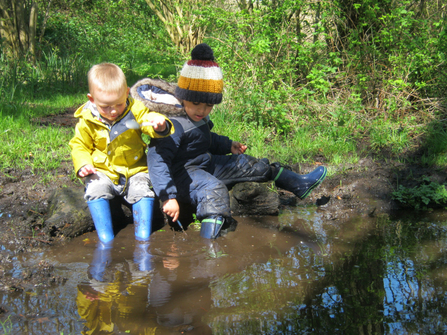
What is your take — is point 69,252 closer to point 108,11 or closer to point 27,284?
point 27,284

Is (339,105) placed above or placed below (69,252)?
above

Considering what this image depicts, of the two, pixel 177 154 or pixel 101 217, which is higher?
pixel 177 154

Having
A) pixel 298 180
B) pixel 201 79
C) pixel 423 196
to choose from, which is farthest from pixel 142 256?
pixel 423 196

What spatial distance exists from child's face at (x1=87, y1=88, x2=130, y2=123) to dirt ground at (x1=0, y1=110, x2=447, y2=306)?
0.93m

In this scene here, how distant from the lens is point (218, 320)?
1.97 metres

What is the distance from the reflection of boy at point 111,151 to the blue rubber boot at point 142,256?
118 millimetres

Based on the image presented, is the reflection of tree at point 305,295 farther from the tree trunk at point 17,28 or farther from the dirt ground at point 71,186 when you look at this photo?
the tree trunk at point 17,28

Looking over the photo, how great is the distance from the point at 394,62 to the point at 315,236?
3430mm

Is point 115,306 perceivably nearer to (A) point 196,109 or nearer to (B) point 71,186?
(A) point 196,109


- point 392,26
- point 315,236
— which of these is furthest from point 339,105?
point 315,236

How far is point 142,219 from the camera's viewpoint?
3.07 metres

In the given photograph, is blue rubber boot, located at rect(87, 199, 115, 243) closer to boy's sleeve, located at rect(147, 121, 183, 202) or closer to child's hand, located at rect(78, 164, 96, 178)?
child's hand, located at rect(78, 164, 96, 178)

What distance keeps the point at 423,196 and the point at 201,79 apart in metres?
2.43

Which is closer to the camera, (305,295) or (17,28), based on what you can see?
(305,295)
